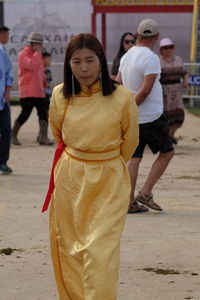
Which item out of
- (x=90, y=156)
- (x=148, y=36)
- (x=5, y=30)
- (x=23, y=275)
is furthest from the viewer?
(x=5, y=30)

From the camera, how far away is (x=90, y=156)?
5.42m

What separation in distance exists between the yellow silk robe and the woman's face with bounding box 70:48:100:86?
0.07 meters

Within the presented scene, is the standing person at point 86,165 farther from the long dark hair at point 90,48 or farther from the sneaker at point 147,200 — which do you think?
the sneaker at point 147,200

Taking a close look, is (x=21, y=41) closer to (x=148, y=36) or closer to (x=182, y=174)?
(x=182, y=174)

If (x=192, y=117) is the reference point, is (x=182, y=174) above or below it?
above

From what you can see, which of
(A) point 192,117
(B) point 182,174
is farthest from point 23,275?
(A) point 192,117

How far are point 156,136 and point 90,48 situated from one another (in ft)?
10.9

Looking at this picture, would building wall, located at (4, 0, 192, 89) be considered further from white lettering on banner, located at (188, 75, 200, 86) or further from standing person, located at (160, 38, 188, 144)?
standing person, located at (160, 38, 188, 144)

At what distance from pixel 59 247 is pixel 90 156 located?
1.75ft

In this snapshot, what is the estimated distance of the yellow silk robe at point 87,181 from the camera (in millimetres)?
5344

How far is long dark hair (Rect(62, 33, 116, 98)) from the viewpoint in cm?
533

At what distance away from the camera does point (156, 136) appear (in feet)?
28.1

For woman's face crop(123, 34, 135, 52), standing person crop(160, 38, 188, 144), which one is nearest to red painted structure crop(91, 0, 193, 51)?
standing person crop(160, 38, 188, 144)

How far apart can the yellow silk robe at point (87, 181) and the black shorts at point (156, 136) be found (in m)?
3.02
